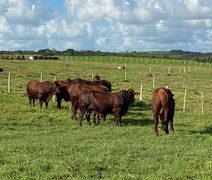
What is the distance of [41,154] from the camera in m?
11.9

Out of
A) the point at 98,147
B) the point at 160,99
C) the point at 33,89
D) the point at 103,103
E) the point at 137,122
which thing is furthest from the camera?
the point at 33,89

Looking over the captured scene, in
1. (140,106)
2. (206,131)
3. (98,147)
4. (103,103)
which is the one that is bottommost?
(206,131)

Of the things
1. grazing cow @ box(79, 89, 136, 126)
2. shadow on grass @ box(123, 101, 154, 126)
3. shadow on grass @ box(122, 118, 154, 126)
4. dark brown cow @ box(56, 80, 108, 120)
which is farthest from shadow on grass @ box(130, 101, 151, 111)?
grazing cow @ box(79, 89, 136, 126)

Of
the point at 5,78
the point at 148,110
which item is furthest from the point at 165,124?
the point at 5,78

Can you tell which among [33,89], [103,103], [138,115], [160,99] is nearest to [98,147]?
[160,99]

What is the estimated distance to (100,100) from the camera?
20.1 metres

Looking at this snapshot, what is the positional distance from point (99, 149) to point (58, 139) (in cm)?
278

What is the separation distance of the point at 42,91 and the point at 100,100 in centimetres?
586

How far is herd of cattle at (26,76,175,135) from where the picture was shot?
1839 cm

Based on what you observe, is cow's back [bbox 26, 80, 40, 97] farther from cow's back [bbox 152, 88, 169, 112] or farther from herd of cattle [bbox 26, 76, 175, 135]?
cow's back [bbox 152, 88, 169, 112]

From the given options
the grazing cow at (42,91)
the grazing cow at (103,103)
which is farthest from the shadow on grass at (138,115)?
the grazing cow at (42,91)

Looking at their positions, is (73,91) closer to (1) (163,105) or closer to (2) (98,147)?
(1) (163,105)

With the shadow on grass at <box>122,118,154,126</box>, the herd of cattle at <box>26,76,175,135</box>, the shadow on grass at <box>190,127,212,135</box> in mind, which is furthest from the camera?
the shadow on grass at <box>122,118,154,126</box>

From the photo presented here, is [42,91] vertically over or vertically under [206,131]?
over
